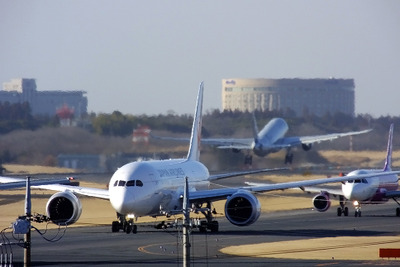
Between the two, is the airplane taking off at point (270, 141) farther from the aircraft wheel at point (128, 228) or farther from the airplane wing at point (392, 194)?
the aircraft wheel at point (128, 228)

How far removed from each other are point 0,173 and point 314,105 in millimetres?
94934

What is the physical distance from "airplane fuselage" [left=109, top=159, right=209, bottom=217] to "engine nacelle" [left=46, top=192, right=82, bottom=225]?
2.41 metres

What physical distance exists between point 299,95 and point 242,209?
403 feet

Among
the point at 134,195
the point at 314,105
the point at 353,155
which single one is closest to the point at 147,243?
the point at 134,195

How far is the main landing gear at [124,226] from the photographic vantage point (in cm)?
5422

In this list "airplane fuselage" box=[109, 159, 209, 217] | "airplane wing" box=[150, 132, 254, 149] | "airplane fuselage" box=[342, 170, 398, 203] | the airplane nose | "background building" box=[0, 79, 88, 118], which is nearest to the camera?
the airplane nose

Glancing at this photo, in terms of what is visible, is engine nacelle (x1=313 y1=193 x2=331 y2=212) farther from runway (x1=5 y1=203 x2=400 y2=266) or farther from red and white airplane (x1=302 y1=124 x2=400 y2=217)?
runway (x1=5 y1=203 x2=400 y2=266)

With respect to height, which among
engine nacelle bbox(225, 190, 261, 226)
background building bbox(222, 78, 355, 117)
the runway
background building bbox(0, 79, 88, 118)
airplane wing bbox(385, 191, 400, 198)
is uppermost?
background building bbox(222, 78, 355, 117)

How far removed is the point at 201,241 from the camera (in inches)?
2014

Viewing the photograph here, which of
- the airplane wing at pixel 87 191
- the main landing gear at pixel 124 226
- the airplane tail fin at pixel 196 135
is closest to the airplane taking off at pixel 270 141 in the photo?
the airplane tail fin at pixel 196 135

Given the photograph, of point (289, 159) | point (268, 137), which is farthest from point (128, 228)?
point (268, 137)

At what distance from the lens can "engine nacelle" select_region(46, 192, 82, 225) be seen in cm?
5453

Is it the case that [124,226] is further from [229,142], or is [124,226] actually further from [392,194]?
[229,142]

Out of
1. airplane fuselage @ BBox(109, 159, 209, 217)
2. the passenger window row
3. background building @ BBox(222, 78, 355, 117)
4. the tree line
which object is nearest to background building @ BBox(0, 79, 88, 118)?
the tree line
